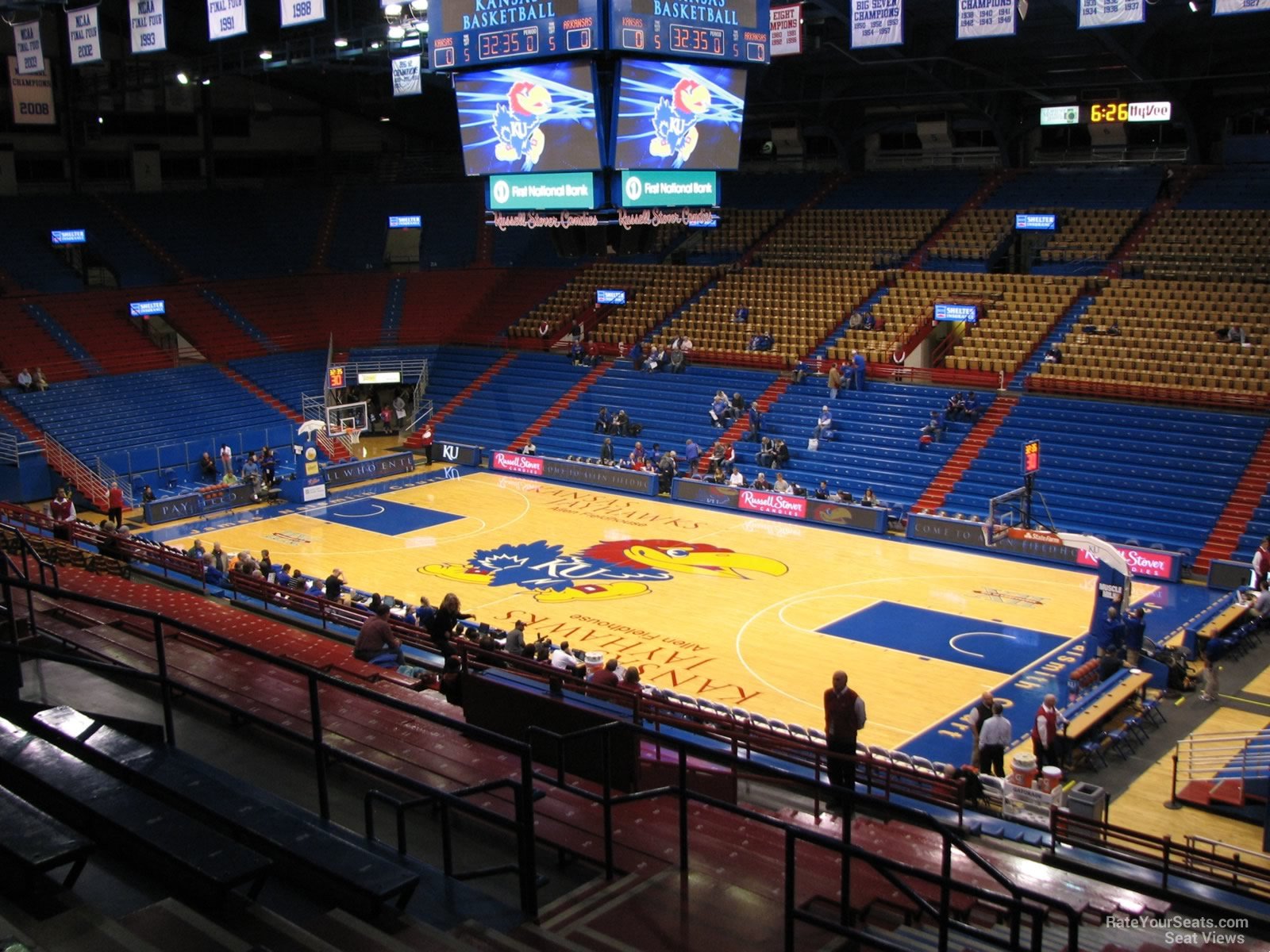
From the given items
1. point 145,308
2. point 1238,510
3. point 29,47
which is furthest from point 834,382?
point 145,308

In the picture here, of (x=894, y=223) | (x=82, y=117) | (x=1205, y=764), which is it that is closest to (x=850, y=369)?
(x=894, y=223)

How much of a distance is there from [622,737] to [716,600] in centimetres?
1587

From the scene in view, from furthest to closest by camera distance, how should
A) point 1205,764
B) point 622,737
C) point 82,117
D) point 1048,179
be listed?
1. point 82,117
2. point 1048,179
3. point 1205,764
4. point 622,737

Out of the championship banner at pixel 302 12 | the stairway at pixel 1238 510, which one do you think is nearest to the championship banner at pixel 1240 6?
the stairway at pixel 1238 510

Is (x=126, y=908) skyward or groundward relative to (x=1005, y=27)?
groundward

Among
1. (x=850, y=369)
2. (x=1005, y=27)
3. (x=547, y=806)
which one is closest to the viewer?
(x=547, y=806)

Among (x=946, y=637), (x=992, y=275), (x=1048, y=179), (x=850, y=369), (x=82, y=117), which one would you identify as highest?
(x=82, y=117)

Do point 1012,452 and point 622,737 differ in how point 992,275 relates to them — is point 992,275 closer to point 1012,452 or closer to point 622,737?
point 1012,452

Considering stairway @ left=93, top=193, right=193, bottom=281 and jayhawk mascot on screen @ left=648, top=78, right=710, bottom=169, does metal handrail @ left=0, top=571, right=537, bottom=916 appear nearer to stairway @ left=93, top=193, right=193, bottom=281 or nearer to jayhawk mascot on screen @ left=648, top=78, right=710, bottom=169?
jayhawk mascot on screen @ left=648, top=78, right=710, bottom=169

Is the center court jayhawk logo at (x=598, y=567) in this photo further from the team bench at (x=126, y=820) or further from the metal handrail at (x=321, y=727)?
the team bench at (x=126, y=820)

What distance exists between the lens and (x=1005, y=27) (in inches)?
942

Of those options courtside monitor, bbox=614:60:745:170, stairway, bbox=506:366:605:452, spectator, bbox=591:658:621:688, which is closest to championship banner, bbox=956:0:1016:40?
courtside monitor, bbox=614:60:745:170

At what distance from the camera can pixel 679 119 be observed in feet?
55.8

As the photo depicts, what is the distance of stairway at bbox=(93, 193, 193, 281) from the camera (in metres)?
46.6
